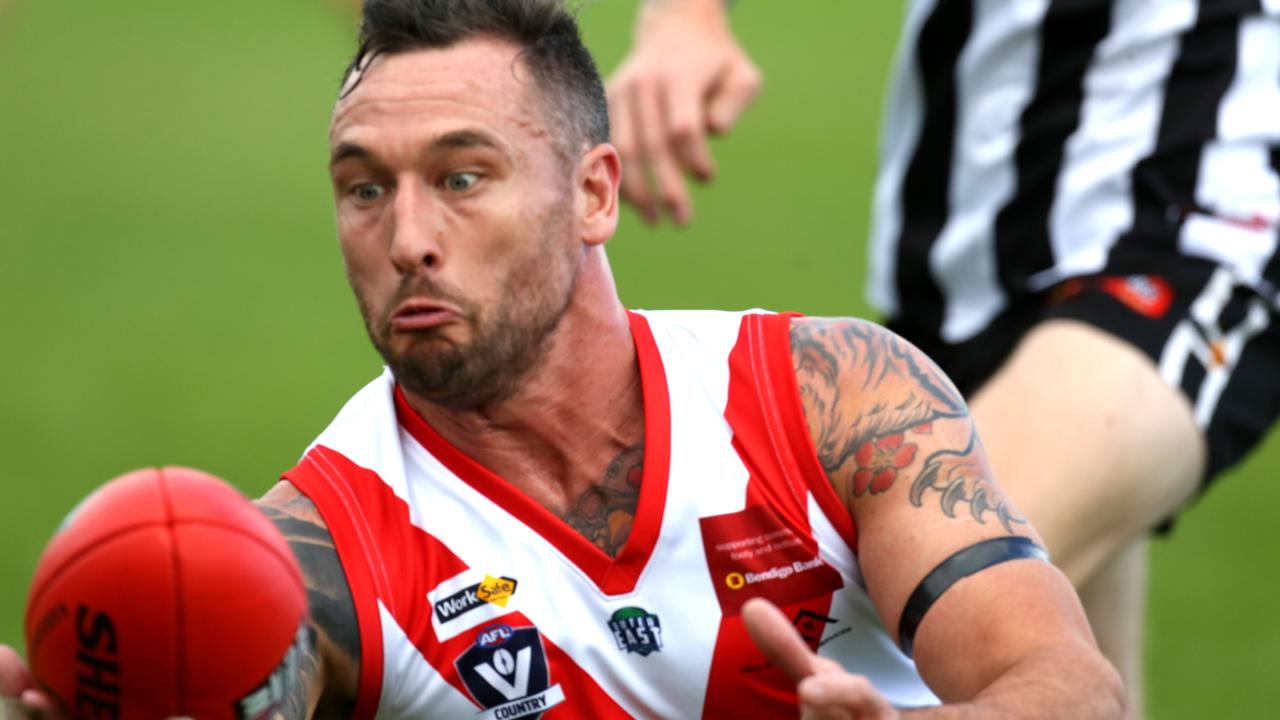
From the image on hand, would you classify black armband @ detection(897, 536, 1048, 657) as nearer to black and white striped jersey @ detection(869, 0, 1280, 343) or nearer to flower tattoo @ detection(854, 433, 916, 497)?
flower tattoo @ detection(854, 433, 916, 497)

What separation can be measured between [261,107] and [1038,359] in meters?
10.9

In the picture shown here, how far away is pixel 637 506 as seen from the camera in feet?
14.1

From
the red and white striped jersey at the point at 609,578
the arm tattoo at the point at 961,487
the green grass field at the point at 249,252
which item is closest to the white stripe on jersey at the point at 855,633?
the red and white striped jersey at the point at 609,578

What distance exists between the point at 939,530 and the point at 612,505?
67cm

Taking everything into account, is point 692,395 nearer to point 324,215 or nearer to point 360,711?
point 360,711

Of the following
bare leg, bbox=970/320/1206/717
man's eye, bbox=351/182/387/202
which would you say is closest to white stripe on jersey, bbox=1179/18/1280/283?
bare leg, bbox=970/320/1206/717

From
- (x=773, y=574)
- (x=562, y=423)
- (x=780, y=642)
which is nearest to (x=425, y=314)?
(x=562, y=423)

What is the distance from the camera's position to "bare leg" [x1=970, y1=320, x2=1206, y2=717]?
5262mm

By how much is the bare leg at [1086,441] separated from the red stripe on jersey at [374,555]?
5.26ft

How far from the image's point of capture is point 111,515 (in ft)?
11.9

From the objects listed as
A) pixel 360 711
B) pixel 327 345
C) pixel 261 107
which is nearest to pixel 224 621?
pixel 360 711

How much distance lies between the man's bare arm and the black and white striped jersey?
156cm

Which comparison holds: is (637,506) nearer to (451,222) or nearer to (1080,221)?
(451,222)

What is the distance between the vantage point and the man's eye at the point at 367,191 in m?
4.22
